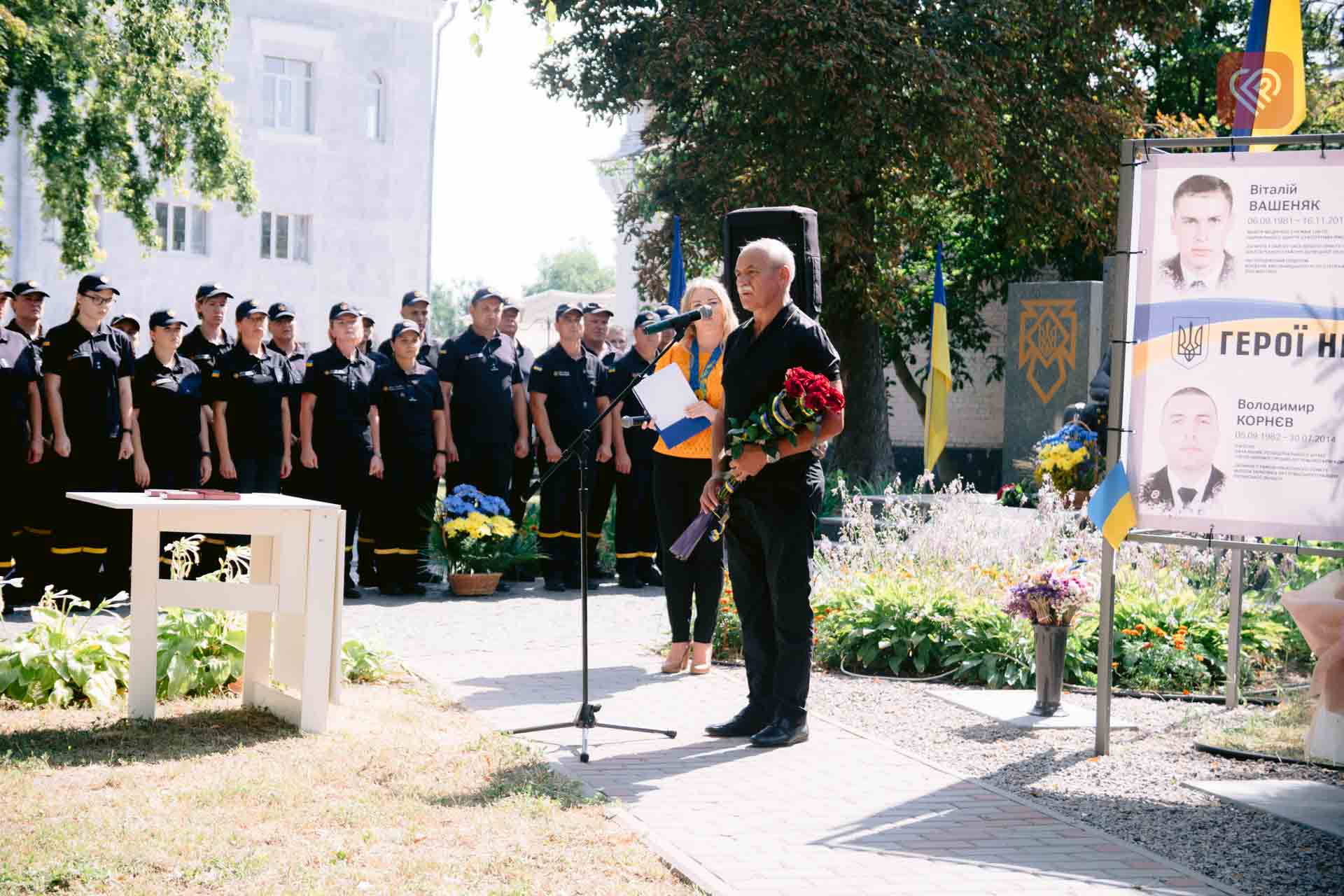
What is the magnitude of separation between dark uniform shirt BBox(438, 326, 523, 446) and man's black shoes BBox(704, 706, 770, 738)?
6.19m

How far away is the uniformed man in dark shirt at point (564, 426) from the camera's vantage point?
1241cm

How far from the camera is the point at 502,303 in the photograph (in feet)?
41.9

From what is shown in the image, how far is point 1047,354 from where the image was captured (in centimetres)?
1789

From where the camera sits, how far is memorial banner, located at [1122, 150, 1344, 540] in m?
6.09

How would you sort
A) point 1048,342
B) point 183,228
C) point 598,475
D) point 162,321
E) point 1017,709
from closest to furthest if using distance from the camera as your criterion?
1. point 1017,709
2. point 162,321
3. point 598,475
4. point 1048,342
5. point 183,228

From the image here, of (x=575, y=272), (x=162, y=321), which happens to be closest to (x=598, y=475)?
(x=162, y=321)

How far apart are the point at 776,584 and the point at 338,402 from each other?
6.16 meters

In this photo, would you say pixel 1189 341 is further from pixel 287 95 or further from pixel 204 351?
pixel 287 95

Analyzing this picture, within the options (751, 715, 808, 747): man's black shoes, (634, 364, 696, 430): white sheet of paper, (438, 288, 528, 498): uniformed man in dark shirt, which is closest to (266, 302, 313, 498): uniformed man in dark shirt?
(438, 288, 528, 498): uniformed man in dark shirt

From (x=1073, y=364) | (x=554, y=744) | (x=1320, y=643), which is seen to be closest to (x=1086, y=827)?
(x=1320, y=643)

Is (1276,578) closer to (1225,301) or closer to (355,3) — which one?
(1225,301)

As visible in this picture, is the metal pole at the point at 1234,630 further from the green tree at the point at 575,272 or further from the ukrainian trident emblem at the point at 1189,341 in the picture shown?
the green tree at the point at 575,272

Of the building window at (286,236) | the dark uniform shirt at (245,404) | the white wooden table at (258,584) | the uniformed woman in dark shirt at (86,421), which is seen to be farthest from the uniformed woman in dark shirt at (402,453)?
the building window at (286,236)

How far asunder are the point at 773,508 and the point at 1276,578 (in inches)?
184
